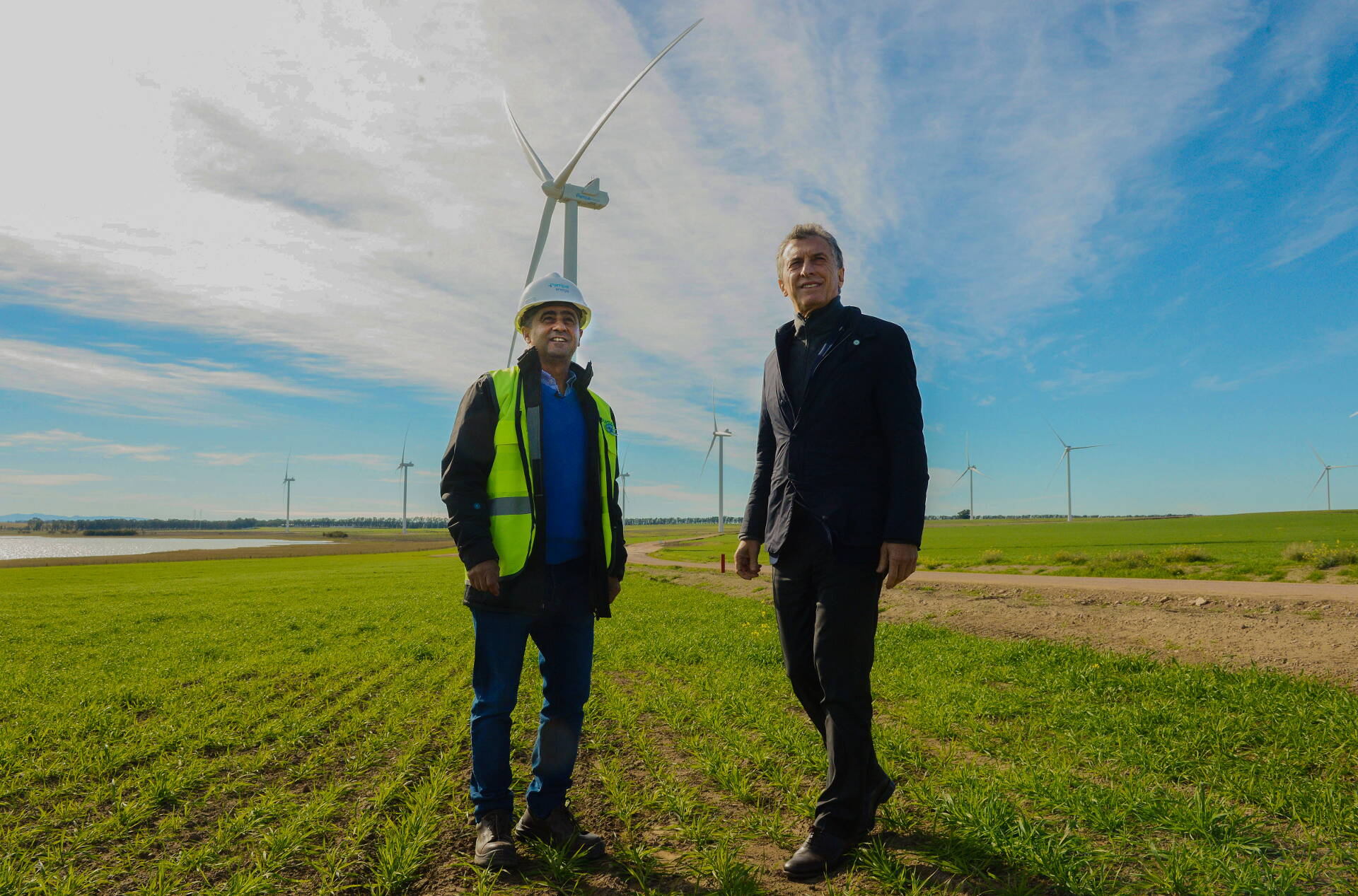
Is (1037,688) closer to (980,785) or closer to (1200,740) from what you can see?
(1200,740)

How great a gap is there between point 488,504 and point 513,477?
20 cm

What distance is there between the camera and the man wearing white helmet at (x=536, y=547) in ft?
11.7

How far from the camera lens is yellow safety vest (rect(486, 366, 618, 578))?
3.59m

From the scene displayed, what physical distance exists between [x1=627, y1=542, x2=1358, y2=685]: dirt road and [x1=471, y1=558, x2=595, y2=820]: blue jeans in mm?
7538

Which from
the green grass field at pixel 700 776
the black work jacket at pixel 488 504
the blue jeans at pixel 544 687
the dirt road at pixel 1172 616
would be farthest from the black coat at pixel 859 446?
the dirt road at pixel 1172 616

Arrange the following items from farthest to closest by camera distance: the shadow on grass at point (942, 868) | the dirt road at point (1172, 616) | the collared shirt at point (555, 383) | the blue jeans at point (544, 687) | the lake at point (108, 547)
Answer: the lake at point (108, 547), the dirt road at point (1172, 616), the collared shirt at point (555, 383), the blue jeans at point (544, 687), the shadow on grass at point (942, 868)

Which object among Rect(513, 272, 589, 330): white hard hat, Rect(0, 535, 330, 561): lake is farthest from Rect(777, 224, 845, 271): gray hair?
Rect(0, 535, 330, 561): lake

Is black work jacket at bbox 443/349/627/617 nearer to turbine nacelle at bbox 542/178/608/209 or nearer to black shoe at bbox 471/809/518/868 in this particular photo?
black shoe at bbox 471/809/518/868

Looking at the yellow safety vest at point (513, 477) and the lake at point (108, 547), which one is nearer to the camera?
the yellow safety vest at point (513, 477)

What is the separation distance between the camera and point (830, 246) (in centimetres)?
382

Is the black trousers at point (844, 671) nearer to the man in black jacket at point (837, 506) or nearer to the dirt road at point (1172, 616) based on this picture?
the man in black jacket at point (837, 506)

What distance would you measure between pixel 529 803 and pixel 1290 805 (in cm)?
406

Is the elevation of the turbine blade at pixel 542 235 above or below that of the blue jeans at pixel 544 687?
above

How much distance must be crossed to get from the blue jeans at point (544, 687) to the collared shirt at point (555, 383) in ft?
3.12
